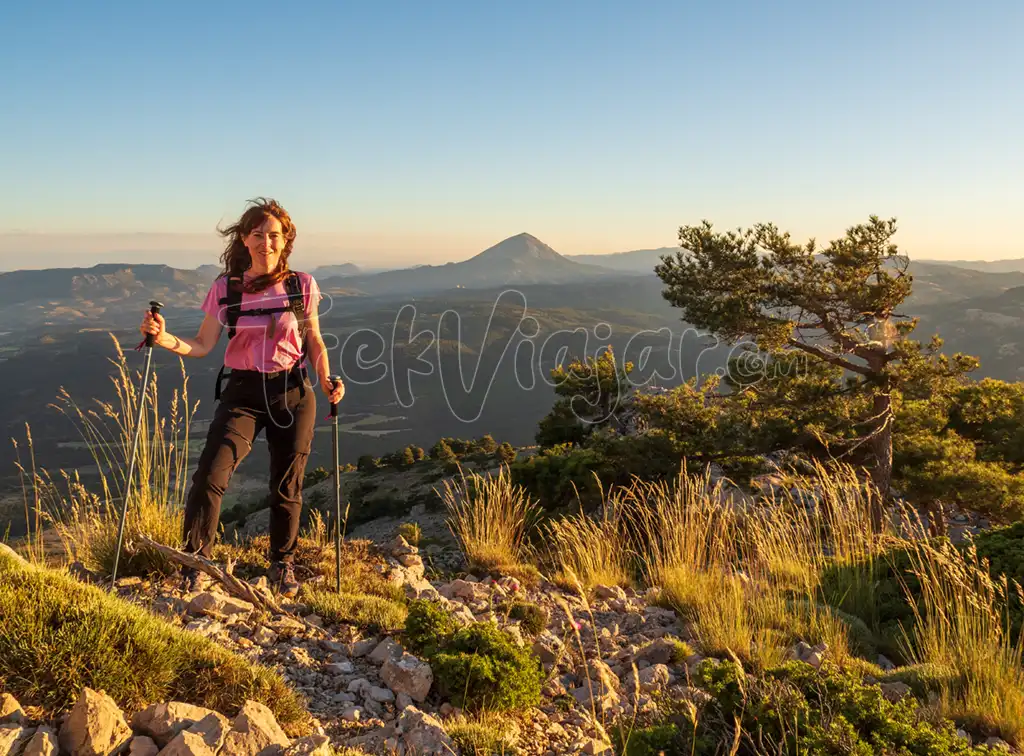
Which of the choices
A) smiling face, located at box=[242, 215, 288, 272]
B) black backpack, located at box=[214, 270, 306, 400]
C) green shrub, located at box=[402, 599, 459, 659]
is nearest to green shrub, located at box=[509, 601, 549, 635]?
green shrub, located at box=[402, 599, 459, 659]

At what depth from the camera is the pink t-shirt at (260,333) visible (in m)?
3.51

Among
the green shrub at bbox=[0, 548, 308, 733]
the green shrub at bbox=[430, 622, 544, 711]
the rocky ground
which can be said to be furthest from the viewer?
the green shrub at bbox=[430, 622, 544, 711]

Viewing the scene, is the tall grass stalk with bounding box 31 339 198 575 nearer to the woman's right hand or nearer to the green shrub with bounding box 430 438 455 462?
the woman's right hand

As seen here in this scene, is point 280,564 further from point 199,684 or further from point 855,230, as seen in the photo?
point 855,230

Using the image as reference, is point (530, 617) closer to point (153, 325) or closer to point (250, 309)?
point (250, 309)

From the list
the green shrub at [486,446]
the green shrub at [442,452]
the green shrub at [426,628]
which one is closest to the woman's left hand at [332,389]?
the green shrub at [426,628]

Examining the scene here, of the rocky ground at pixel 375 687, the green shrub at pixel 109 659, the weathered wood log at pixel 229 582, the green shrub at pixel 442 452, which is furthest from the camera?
the green shrub at pixel 442 452

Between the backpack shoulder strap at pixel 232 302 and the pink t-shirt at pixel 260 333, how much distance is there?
2cm

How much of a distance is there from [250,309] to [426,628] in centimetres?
202

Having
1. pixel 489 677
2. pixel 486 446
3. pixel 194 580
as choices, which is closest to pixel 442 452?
pixel 486 446

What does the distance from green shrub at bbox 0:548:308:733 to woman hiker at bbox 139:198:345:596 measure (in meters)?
0.99

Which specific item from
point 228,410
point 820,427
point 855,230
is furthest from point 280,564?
point 855,230

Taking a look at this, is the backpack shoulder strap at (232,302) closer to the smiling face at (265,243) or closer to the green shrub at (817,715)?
the smiling face at (265,243)

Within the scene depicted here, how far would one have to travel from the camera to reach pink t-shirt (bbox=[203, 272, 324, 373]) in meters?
3.51
